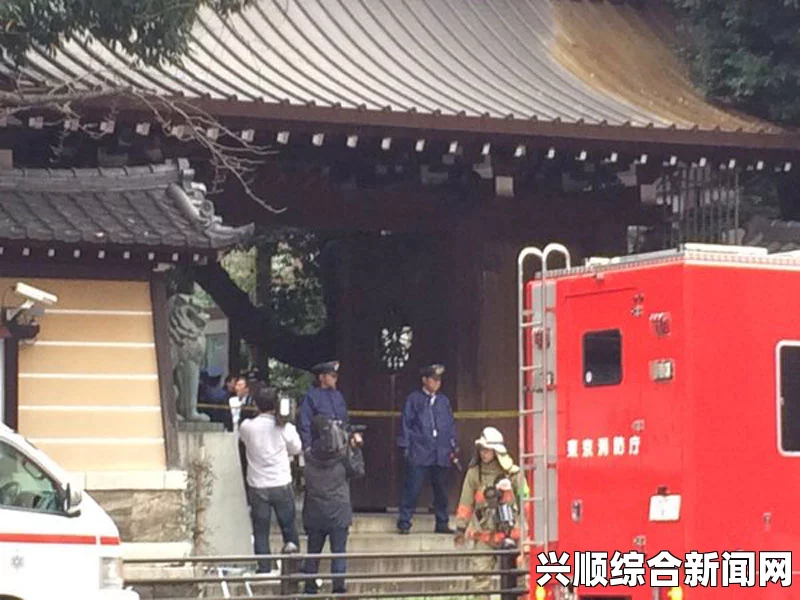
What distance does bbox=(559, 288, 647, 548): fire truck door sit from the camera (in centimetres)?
1267

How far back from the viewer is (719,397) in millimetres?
12258

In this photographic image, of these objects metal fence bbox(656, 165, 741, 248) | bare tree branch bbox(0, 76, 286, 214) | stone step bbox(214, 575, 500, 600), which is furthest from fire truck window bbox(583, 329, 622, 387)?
metal fence bbox(656, 165, 741, 248)

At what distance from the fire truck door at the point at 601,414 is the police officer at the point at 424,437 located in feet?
21.6

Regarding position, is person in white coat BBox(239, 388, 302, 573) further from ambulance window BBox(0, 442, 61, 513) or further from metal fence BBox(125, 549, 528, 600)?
ambulance window BBox(0, 442, 61, 513)

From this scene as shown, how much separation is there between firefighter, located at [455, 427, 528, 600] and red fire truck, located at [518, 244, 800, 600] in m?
3.26

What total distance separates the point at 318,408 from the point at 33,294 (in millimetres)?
2746

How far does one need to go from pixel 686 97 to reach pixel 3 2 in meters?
10.9

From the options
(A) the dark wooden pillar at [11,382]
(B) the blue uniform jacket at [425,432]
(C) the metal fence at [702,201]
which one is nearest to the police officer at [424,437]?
(B) the blue uniform jacket at [425,432]

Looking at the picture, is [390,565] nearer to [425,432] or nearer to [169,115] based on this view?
[425,432]

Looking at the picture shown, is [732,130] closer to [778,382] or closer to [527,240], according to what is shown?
[527,240]

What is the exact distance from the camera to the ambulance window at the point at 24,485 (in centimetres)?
1232

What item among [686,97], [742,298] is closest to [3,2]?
[742,298]

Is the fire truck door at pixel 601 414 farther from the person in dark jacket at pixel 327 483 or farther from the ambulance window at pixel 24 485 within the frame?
the person in dark jacket at pixel 327 483

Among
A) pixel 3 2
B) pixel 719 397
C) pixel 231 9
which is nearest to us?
pixel 719 397
